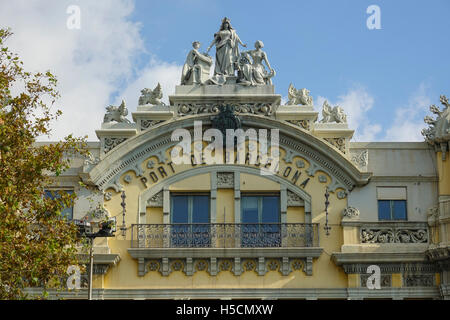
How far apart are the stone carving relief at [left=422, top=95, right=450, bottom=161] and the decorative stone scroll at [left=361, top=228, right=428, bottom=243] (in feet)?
8.67

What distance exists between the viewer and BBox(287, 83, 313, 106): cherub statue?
32.9 m

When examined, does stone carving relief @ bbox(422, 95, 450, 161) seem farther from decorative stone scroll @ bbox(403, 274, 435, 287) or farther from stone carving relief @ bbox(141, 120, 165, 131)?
stone carving relief @ bbox(141, 120, 165, 131)

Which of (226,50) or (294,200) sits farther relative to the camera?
(226,50)

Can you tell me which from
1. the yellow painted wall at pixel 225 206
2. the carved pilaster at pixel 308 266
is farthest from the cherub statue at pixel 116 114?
the carved pilaster at pixel 308 266

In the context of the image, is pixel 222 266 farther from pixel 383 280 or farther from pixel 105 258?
pixel 383 280

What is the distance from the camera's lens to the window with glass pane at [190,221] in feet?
104

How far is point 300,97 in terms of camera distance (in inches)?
1297

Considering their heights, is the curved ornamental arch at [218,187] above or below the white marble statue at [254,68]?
below

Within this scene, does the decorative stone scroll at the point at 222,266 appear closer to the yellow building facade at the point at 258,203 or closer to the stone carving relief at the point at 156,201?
the yellow building facade at the point at 258,203

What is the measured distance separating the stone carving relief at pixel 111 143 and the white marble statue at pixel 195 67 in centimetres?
286

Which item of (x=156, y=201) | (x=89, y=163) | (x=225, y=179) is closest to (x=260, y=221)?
(x=225, y=179)

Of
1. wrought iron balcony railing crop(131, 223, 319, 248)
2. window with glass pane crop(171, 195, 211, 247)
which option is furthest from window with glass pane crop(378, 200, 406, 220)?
window with glass pane crop(171, 195, 211, 247)

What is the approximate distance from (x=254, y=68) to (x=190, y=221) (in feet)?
18.0
